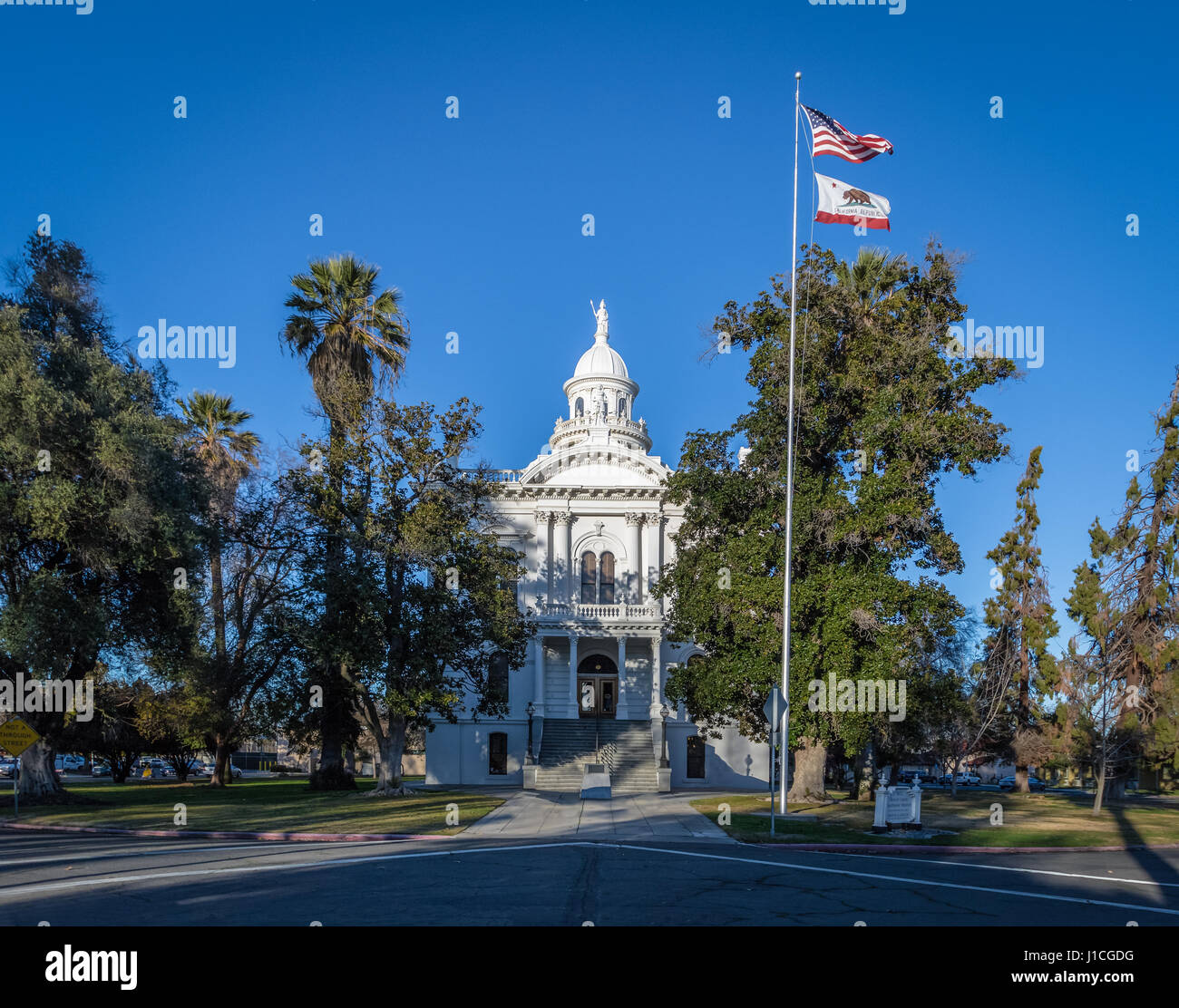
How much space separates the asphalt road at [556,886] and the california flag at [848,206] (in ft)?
46.0

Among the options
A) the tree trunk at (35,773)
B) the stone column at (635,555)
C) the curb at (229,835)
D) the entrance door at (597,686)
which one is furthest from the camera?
Answer: the stone column at (635,555)

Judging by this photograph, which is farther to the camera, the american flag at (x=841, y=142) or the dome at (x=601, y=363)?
the dome at (x=601, y=363)

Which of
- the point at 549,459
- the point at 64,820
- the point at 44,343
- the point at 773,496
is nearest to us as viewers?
the point at 64,820

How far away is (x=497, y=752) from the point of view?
39594 mm

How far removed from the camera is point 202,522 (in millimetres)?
27672

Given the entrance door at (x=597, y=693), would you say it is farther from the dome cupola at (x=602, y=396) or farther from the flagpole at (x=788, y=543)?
the flagpole at (x=788, y=543)

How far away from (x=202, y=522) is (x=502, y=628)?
9.58m

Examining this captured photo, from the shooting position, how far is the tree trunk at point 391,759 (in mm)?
29188

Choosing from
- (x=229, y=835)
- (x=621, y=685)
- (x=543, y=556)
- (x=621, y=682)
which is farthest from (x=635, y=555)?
(x=229, y=835)

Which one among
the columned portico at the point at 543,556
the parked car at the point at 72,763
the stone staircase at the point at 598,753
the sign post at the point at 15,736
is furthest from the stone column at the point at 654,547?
the parked car at the point at 72,763

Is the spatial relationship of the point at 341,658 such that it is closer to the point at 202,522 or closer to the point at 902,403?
the point at 202,522

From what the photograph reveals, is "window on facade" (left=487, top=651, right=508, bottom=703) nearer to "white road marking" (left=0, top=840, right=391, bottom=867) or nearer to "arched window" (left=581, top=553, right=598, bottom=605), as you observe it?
"arched window" (left=581, top=553, right=598, bottom=605)
